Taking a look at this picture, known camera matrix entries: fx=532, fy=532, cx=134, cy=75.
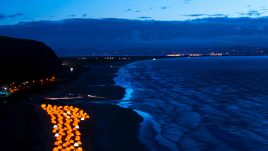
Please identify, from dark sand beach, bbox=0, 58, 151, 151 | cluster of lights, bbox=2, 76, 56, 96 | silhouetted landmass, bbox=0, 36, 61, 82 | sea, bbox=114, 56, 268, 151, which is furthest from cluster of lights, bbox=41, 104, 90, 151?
silhouetted landmass, bbox=0, 36, 61, 82

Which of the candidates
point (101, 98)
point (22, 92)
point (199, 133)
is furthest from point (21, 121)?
point (22, 92)

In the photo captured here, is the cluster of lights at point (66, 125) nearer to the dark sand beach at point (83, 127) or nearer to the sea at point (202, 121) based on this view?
the dark sand beach at point (83, 127)

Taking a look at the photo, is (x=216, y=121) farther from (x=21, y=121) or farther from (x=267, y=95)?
(x=267, y=95)

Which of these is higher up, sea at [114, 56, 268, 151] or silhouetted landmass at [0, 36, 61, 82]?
silhouetted landmass at [0, 36, 61, 82]

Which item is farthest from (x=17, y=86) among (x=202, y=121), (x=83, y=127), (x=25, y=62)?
(x=25, y=62)

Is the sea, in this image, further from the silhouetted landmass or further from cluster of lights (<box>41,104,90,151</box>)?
the silhouetted landmass
